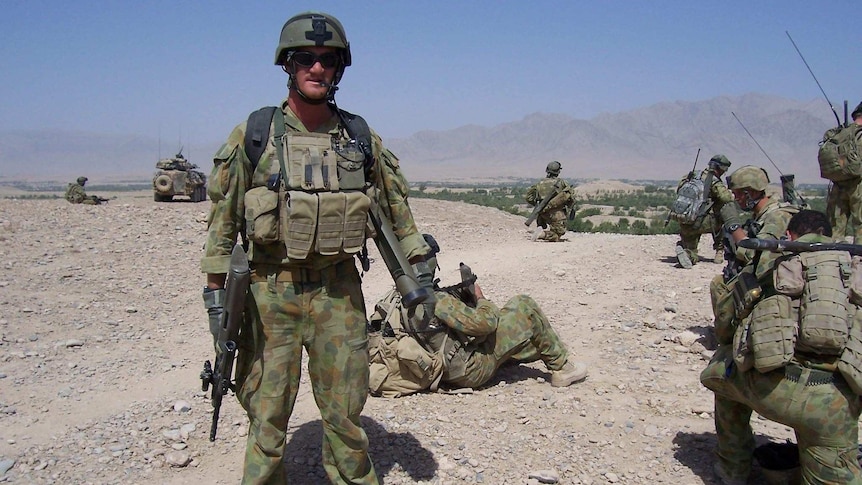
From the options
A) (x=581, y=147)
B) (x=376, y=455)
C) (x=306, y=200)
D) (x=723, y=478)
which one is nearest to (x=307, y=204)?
(x=306, y=200)

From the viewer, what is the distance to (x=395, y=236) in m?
3.36

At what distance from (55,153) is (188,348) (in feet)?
599

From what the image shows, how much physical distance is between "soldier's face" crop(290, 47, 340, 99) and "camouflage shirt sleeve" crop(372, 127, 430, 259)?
1.22 feet

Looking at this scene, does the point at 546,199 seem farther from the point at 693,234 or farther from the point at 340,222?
the point at 340,222

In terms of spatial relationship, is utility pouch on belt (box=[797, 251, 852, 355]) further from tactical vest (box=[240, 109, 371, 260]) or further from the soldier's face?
the soldier's face

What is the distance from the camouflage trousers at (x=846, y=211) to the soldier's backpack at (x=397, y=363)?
12.5 feet

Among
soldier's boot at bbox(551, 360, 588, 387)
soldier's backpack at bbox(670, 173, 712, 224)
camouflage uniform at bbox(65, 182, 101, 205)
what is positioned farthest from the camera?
camouflage uniform at bbox(65, 182, 101, 205)

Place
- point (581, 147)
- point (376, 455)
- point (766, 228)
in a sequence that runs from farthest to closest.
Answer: point (581, 147) → point (766, 228) → point (376, 455)

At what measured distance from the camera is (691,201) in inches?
392

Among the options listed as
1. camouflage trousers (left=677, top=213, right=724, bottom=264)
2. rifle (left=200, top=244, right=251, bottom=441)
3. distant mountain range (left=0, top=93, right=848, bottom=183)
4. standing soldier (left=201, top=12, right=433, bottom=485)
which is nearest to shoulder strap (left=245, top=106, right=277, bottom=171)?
standing soldier (left=201, top=12, right=433, bottom=485)

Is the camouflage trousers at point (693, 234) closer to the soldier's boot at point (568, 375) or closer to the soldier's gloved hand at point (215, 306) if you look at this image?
the soldier's boot at point (568, 375)

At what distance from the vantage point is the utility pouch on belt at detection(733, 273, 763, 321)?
132 inches

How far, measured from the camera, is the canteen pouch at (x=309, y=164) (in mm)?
2963

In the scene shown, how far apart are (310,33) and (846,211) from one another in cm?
521
